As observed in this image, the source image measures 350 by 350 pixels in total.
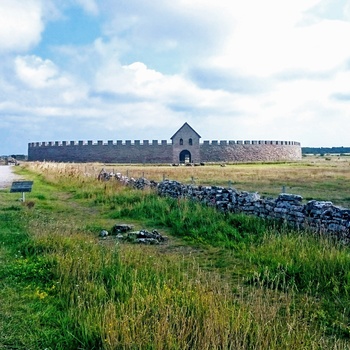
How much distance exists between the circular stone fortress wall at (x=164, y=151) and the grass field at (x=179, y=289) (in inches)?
1971

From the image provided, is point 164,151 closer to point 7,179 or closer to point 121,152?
point 121,152

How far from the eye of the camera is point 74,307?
478 centimetres

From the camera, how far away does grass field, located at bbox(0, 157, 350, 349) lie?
3.84 metres

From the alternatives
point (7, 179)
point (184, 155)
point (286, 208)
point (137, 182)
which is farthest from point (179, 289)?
point (184, 155)

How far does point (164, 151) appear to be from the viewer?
201 feet

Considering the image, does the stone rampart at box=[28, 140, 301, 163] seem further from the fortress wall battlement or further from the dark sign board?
the dark sign board

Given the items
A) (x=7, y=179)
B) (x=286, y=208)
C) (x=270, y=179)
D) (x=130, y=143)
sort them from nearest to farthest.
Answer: (x=286, y=208) → (x=270, y=179) → (x=7, y=179) → (x=130, y=143)

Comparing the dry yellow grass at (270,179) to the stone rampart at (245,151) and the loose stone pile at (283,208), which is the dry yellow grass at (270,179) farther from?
the stone rampart at (245,151)

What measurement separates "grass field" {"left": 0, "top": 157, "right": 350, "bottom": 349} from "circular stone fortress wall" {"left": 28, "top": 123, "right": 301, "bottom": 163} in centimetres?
5005

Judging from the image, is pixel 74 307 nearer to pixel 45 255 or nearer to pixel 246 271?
pixel 45 255

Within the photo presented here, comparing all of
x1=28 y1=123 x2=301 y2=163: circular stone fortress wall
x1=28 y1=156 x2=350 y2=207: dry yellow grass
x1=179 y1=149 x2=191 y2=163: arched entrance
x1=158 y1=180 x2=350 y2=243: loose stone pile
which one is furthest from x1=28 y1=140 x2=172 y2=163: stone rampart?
x1=158 y1=180 x2=350 y2=243: loose stone pile

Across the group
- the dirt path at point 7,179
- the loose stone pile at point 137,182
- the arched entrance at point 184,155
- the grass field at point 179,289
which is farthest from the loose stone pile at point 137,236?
the arched entrance at point 184,155

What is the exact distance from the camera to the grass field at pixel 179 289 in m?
3.84

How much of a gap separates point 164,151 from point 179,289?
2229 inches
